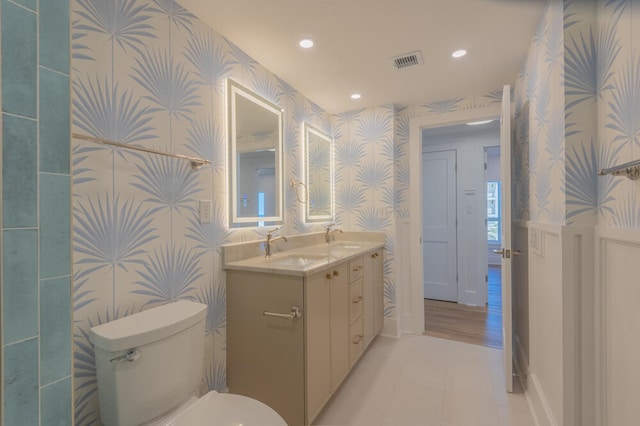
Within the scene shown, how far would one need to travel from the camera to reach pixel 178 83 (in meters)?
1.43

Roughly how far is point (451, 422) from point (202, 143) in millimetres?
2115

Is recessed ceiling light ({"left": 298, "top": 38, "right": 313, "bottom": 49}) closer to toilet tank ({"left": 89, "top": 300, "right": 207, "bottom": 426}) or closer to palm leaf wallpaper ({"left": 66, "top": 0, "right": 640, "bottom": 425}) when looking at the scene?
palm leaf wallpaper ({"left": 66, "top": 0, "right": 640, "bottom": 425})

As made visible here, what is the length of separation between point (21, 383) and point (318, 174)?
234 cm

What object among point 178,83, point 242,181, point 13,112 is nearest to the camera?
point 13,112

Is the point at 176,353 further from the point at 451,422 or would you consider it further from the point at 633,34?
the point at 633,34

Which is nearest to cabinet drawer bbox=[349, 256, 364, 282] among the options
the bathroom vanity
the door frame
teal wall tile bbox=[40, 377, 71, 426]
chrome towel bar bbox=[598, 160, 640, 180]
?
the bathroom vanity

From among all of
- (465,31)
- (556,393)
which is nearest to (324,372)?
(556,393)

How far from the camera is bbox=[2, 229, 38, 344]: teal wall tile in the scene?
1.84 ft

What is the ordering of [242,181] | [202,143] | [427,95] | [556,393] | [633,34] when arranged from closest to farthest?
[633,34] < [556,393] < [202,143] < [242,181] < [427,95]

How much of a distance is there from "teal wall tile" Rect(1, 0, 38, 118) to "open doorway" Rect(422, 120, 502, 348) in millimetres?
3495

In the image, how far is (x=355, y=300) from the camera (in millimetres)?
2035

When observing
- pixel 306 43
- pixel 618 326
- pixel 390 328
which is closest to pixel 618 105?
pixel 618 326

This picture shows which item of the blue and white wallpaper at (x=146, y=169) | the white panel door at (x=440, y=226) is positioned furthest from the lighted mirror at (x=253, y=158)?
the white panel door at (x=440, y=226)

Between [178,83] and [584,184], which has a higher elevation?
[178,83]
